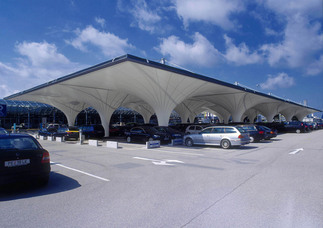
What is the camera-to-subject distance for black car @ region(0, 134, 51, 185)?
16.8ft

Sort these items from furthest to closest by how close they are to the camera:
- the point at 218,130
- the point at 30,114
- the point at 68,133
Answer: the point at 30,114, the point at 68,133, the point at 218,130

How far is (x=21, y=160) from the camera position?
213 inches

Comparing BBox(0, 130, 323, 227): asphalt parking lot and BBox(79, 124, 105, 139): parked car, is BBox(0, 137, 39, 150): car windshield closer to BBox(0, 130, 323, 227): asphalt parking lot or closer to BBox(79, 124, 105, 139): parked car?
BBox(0, 130, 323, 227): asphalt parking lot

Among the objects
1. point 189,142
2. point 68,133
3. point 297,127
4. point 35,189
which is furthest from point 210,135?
point 297,127

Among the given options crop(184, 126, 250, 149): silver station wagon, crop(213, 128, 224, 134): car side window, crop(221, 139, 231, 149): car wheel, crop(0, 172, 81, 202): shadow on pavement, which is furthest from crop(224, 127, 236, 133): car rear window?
crop(0, 172, 81, 202): shadow on pavement

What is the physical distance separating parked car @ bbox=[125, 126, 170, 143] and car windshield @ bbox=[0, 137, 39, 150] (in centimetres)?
1195

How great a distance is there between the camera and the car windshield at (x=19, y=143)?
5.57m

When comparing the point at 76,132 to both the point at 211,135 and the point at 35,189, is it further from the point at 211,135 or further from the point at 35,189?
the point at 35,189

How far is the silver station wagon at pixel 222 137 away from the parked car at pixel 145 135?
2.22m

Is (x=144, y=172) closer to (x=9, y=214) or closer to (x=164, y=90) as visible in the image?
(x=9, y=214)

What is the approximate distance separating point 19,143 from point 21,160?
0.67 m

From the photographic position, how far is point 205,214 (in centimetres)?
403

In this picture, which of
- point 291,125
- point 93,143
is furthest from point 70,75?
point 291,125

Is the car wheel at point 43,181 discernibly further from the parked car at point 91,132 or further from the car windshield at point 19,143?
the parked car at point 91,132
